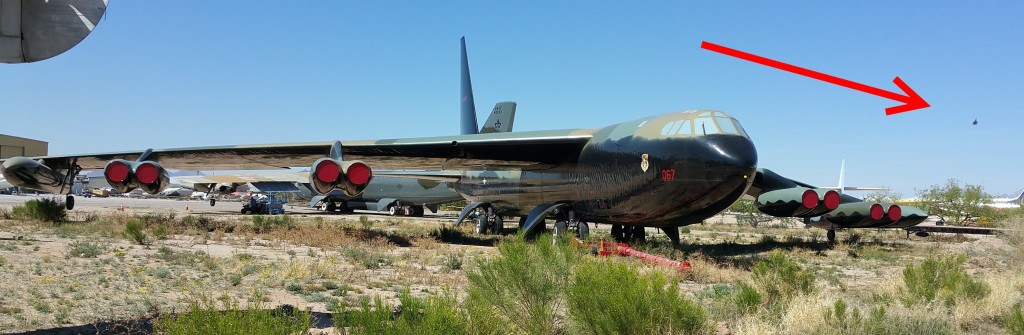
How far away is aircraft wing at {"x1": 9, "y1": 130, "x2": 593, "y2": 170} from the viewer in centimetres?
1570

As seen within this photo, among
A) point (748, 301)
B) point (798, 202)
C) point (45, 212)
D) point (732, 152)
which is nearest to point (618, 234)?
point (798, 202)

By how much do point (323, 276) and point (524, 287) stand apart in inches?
201

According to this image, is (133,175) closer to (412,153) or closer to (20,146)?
(412,153)

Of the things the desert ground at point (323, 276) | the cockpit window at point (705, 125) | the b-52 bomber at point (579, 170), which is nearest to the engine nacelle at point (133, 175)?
the b-52 bomber at point (579, 170)

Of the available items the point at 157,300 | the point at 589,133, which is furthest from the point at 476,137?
the point at 157,300

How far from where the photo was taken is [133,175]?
1470cm

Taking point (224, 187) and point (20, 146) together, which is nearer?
point (224, 187)

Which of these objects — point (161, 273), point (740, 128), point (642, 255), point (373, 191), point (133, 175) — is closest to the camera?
point (161, 273)

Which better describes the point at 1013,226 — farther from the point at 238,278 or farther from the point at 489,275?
the point at 238,278

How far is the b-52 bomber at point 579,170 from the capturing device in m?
11.8

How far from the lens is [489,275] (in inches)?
243

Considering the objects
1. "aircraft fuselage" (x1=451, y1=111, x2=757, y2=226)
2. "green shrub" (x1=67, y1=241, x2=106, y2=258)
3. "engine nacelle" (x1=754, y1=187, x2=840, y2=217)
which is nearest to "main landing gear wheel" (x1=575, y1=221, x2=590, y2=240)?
"aircraft fuselage" (x1=451, y1=111, x2=757, y2=226)

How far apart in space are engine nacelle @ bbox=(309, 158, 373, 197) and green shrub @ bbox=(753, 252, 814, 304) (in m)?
7.99

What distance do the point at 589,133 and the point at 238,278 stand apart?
27.8 ft
